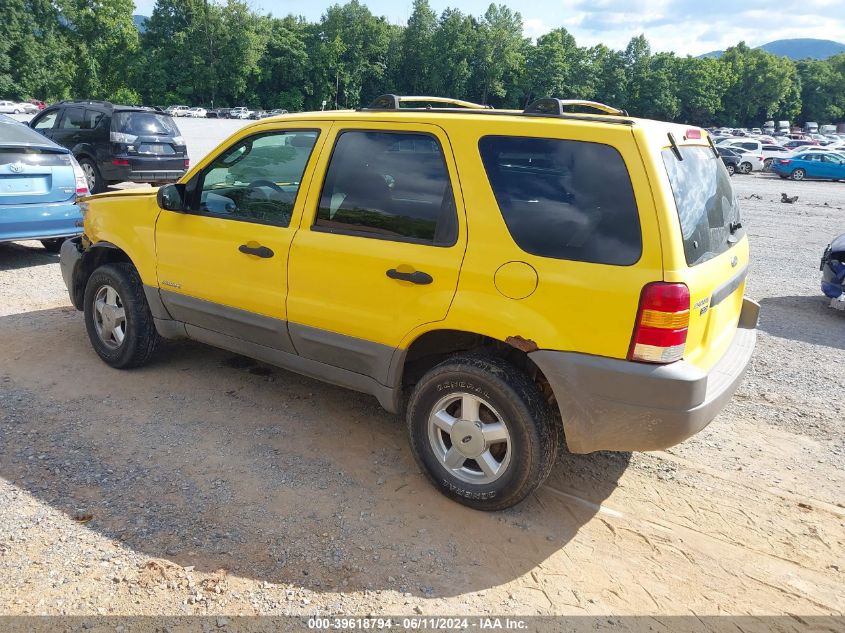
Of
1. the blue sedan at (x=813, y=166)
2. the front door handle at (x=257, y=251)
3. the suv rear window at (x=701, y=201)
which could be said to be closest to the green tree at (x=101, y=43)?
the blue sedan at (x=813, y=166)

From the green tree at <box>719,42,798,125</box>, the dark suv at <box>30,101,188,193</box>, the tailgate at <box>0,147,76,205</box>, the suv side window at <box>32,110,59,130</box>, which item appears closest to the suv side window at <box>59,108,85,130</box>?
the dark suv at <box>30,101,188,193</box>

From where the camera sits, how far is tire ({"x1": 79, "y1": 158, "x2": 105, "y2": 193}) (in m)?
12.3

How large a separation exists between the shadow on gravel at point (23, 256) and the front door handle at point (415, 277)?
631 cm

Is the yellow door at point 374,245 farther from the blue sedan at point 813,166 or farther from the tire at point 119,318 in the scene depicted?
the blue sedan at point 813,166

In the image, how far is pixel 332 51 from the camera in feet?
326

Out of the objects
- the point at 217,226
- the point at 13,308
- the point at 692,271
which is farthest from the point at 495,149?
the point at 13,308

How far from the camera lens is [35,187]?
732 centimetres

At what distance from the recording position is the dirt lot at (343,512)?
9.16ft

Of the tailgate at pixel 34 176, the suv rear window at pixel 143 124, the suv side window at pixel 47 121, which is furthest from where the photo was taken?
the suv side window at pixel 47 121

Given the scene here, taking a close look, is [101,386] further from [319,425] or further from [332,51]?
[332,51]

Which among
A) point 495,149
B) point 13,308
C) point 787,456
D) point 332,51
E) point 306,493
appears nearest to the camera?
point 495,149

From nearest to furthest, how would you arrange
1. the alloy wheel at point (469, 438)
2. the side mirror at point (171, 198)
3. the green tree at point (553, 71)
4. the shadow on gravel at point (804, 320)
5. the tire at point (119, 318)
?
the alloy wheel at point (469, 438) < the side mirror at point (171, 198) < the tire at point (119, 318) < the shadow on gravel at point (804, 320) < the green tree at point (553, 71)

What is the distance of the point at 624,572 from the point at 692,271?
140 cm

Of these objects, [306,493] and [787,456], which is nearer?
[306,493]
